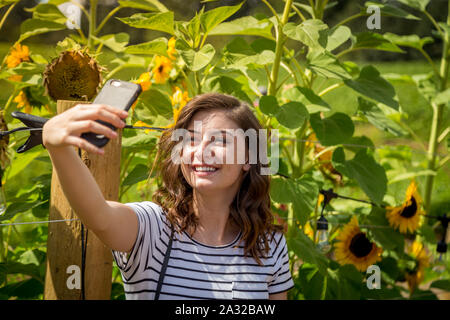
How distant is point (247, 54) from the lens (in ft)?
4.12

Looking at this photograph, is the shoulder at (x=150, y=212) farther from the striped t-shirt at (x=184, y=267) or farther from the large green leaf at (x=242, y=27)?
the large green leaf at (x=242, y=27)

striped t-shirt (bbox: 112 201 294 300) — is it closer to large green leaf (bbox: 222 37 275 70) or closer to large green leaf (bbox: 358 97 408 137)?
large green leaf (bbox: 222 37 275 70)

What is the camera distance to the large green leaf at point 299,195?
1232mm

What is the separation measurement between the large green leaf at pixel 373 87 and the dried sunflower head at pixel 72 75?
615 millimetres

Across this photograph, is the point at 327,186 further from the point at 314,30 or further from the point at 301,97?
the point at 314,30

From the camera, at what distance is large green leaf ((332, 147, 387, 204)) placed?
4.34 feet

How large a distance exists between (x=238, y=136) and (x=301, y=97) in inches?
16.7

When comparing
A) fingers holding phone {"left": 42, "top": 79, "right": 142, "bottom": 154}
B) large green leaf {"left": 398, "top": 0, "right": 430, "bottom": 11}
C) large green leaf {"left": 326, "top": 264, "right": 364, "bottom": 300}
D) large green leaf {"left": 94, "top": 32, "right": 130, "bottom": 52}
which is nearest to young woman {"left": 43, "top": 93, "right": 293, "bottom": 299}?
fingers holding phone {"left": 42, "top": 79, "right": 142, "bottom": 154}

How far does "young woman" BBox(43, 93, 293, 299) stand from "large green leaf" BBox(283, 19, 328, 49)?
0.23 m

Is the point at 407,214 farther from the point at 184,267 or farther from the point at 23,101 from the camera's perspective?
the point at 23,101

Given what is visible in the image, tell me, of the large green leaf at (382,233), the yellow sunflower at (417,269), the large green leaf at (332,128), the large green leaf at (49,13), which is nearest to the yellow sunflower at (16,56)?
the large green leaf at (49,13)

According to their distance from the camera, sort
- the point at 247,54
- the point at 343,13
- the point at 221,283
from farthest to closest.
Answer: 1. the point at 343,13
2. the point at 247,54
3. the point at 221,283

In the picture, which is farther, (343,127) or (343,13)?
(343,13)

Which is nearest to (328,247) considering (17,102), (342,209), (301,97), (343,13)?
(342,209)
